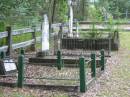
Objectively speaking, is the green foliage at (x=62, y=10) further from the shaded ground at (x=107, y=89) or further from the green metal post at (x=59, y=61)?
the green metal post at (x=59, y=61)

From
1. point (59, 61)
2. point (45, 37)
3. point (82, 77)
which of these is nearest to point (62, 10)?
point (45, 37)

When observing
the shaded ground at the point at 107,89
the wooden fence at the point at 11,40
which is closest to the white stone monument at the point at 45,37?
the wooden fence at the point at 11,40

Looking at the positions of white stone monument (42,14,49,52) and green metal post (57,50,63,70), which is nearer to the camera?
green metal post (57,50,63,70)

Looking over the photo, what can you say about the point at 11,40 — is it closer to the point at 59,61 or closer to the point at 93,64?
the point at 59,61

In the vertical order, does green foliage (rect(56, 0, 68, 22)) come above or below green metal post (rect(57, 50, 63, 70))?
above

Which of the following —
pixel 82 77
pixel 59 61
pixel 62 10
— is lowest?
pixel 59 61

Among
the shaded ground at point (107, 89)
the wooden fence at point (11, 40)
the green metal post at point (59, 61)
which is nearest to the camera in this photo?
the shaded ground at point (107, 89)

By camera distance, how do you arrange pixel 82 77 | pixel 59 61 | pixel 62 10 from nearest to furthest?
pixel 82 77, pixel 59 61, pixel 62 10

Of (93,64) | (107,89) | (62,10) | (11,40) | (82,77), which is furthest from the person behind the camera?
(62,10)

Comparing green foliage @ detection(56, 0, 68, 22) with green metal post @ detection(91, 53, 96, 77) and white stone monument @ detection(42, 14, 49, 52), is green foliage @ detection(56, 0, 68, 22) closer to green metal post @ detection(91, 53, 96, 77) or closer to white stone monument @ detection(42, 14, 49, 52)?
white stone monument @ detection(42, 14, 49, 52)

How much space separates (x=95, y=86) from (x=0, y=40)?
262 inches

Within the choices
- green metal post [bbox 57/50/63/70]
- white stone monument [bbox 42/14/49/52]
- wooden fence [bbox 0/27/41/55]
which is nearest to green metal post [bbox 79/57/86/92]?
green metal post [bbox 57/50/63/70]

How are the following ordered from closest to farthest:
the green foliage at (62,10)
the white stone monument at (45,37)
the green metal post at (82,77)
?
the green metal post at (82,77) < the white stone monument at (45,37) < the green foliage at (62,10)

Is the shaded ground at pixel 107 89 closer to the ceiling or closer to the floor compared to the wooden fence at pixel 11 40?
closer to the floor
